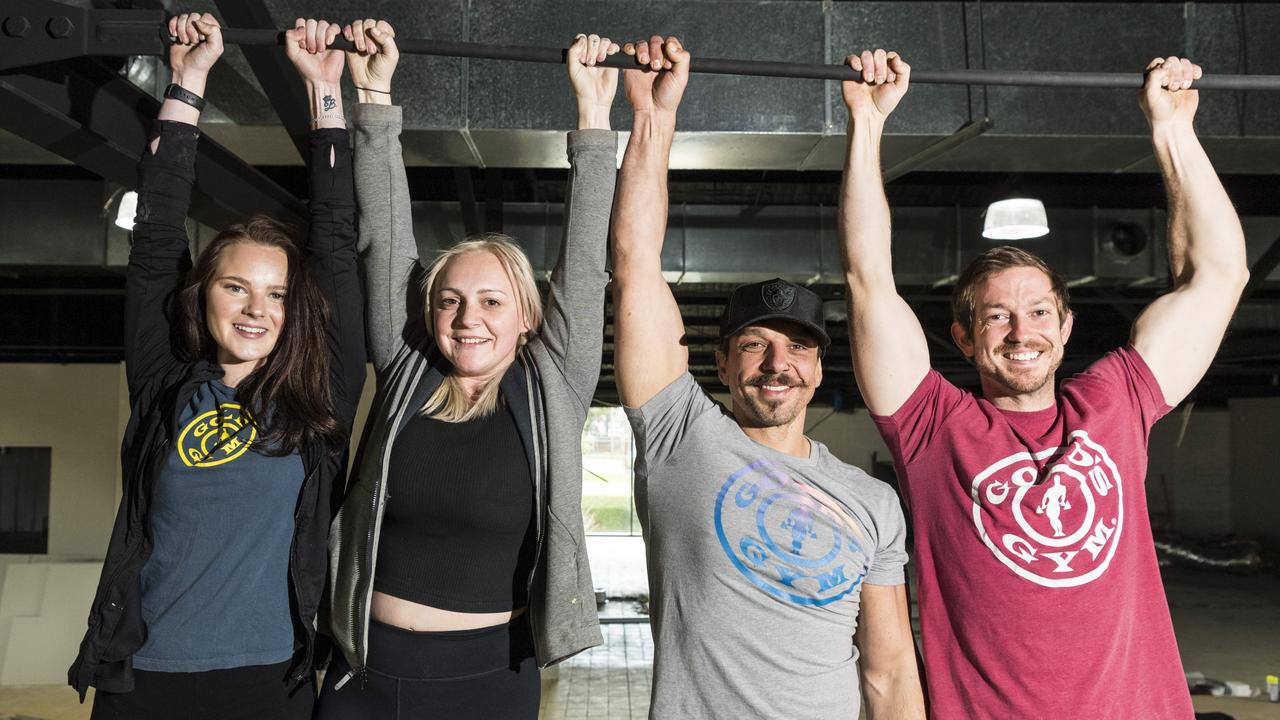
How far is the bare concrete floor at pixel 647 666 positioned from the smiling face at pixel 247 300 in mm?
4082

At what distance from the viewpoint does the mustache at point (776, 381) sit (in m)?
1.73

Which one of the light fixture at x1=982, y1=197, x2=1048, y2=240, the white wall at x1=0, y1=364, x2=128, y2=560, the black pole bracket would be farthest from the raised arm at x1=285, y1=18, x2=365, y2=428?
the white wall at x1=0, y1=364, x2=128, y2=560

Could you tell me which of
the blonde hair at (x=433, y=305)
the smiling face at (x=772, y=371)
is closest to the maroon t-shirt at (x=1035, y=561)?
the smiling face at (x=772, y=371)

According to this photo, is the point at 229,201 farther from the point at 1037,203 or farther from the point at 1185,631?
the point at 1185,631

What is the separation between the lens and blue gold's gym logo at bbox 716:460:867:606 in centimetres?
164

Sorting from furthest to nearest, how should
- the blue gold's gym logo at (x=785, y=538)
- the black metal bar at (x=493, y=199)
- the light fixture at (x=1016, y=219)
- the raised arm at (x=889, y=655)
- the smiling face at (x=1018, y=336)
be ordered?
the black metal bar at (x=493, y=199) < the light fixture at (x=1016, y=219) < the smiling face at (x=1018, y=336) < the raised arm at (x=889, y=655) < the blue gold's gym logo at (x=785, y=538)

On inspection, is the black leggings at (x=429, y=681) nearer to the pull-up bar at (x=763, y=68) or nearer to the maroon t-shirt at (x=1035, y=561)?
the maroon t-shirt at (x=1035, y=561)

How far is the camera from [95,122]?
2.20 meters

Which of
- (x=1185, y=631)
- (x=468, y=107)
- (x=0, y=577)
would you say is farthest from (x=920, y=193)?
(x=0, y=577)

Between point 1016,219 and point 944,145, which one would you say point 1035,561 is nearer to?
point 944,145

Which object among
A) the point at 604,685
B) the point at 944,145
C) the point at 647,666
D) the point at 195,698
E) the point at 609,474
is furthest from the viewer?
the point at 609,474

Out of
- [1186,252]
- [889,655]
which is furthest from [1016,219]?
[889,655]

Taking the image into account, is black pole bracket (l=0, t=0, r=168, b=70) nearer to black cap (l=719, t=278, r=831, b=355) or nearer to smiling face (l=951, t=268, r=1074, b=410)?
black cap (l=719, t=278, r=831, b=355)

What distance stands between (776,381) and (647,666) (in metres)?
5.29
